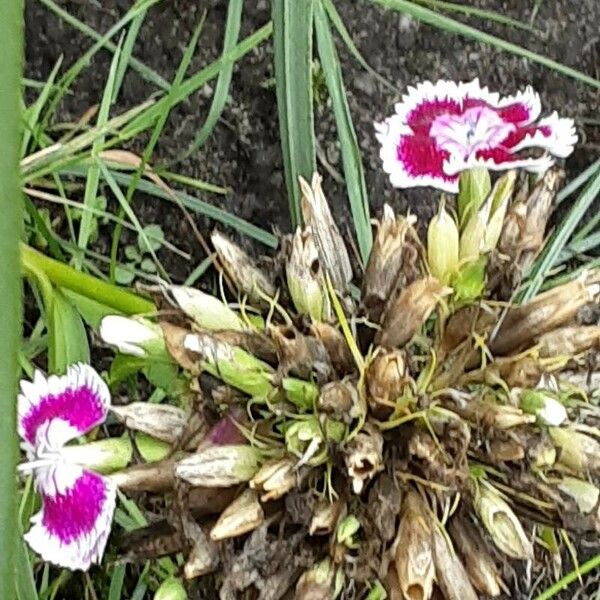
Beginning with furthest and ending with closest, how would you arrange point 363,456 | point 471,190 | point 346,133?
point 346,133, point 471,190, point 363,456

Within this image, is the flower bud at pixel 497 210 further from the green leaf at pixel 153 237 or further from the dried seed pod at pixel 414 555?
the green leaf at pixel 153 237

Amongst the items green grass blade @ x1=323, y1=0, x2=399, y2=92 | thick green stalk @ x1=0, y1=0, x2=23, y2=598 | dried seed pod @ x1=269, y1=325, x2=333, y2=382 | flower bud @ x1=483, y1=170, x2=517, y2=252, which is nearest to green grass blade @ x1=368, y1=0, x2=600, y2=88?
green grass blade @ x1=323, y1=0, x2=399, y2=92

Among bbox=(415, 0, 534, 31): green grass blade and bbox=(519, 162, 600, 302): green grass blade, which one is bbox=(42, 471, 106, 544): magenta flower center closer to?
bbox=(519, 162, 600, 302): green grass blade

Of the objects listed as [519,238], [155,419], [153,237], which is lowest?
[153,237]

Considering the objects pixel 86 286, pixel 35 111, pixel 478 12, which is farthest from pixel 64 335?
pixel 478 12

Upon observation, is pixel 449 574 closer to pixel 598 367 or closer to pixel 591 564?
pixel 598 367

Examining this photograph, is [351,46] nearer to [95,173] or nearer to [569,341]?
[95,173]
